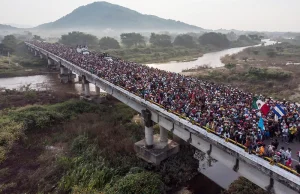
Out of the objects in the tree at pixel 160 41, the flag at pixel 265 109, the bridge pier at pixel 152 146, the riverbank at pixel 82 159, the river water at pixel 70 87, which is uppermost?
the flag at pixel 265 109

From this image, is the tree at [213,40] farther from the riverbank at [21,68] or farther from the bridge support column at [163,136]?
the bridge support column at [163,136]

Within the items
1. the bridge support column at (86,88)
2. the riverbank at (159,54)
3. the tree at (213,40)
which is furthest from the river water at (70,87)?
the tree at (213,40)

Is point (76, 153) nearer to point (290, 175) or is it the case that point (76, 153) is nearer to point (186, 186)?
point (186, 186)

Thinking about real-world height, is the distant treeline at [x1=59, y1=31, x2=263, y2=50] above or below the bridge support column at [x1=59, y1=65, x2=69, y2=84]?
above


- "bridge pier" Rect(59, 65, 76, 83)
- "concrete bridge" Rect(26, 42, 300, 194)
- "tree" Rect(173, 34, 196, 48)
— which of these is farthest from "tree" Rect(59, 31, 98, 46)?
"concrete bridge" Rect(26, 42, 300, 194)

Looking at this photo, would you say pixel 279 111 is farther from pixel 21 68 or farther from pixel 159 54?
pixel 159 54

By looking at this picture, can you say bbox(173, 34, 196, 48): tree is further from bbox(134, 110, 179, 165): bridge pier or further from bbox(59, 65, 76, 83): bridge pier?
bbox(134, 110, 179, 165): bridge pier

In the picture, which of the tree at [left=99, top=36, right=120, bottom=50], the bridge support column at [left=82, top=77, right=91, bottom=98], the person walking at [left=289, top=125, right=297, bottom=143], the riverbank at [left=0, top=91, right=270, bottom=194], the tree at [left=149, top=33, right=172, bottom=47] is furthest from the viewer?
the tree at [left=149, top=33, right=172, bottom=47]

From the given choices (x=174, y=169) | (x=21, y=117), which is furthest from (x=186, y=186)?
(x=21, y=117)
